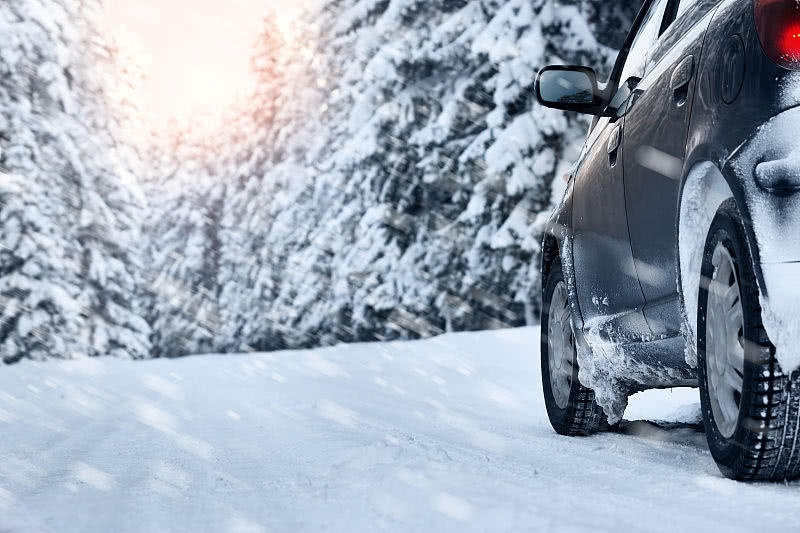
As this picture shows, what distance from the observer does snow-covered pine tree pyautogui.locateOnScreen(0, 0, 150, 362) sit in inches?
759

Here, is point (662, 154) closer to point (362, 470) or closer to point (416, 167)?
point (362, 470)

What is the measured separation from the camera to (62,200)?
20.8 m

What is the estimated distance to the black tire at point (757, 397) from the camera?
8.20 ft

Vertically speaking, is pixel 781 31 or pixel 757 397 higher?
pixel 781 31

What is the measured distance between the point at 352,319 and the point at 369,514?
18992 millimetres

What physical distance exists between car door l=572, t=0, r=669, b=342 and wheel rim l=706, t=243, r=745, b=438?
0.71 m

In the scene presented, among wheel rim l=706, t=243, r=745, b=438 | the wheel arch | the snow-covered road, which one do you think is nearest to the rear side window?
the wheel arch

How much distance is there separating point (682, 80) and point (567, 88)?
1.15 metres

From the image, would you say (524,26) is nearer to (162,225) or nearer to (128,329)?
(128,329)

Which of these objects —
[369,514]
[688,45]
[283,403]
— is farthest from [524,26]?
[369,514]

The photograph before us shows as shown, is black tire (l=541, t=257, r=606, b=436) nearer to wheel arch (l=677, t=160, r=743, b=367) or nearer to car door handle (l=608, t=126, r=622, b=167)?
car door handle (l=608, t=126, r=622, b=167)

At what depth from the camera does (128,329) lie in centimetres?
2277

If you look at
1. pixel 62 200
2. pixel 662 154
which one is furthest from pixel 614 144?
pixel 62 200

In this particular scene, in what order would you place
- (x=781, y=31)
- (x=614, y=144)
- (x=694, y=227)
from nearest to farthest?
(x=781, y=31), (x=694, y=227), (x=614, y=144)
